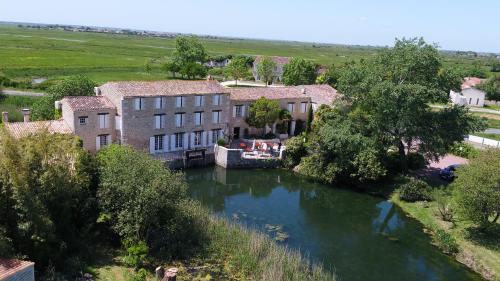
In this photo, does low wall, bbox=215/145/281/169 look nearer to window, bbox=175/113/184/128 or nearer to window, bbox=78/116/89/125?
window, bbox=175/113/184/128

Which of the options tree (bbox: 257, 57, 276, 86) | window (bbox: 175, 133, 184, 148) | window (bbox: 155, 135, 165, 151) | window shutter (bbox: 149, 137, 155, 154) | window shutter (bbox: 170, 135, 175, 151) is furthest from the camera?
tree (bbox: 257, 57, 276, 86)

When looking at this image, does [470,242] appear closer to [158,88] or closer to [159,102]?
[159,102]

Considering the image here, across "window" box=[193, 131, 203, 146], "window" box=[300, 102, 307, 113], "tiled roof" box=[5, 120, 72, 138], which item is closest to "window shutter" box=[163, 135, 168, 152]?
"window" box=[193, 131, 203, 146]

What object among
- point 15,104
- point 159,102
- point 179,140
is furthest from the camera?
point 15,104

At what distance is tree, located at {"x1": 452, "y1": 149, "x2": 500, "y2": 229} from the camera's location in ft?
88.4

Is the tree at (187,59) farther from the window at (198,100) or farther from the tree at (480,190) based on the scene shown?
the tree at (480,190)

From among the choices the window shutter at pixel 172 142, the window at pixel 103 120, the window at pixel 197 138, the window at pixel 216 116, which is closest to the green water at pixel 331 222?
the window at pixel 197 138

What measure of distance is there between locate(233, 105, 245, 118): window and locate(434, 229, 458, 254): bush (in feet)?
80.7

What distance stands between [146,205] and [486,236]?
70.1 ft

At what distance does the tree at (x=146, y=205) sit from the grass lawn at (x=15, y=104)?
30.5 m

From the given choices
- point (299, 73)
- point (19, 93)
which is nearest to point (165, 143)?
point (19, 93)

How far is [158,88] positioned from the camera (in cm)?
4178

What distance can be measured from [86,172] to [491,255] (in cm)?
2371

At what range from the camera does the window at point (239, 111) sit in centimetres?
4800
